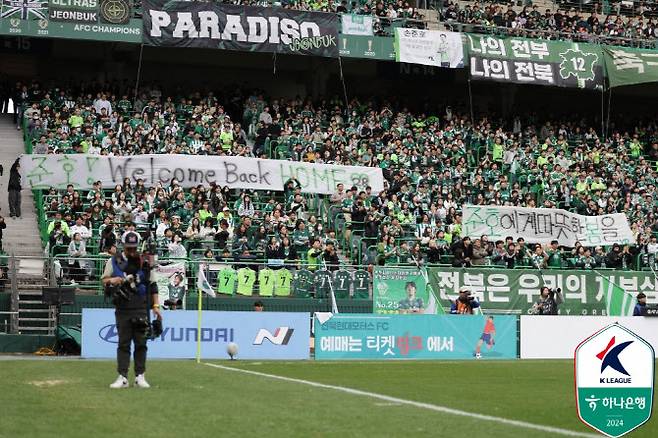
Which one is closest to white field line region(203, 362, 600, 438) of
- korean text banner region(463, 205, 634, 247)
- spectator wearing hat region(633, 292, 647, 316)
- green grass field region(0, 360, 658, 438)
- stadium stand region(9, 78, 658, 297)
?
green grass field region(0, 360, 658, 438)

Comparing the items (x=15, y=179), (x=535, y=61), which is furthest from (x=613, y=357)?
(x=535, y=61)

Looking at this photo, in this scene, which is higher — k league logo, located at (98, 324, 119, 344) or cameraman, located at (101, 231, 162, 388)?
cameraman, located at (101, 231, 162, 388)

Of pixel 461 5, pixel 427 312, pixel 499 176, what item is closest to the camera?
pixel 427 312

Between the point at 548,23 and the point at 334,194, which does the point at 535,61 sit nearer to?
the point at 548,23

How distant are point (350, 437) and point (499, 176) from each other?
97.8ft

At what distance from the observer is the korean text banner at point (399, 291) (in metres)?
29.7

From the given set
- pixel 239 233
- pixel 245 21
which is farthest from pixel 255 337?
pixel 245 21

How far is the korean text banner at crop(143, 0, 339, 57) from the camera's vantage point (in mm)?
38344

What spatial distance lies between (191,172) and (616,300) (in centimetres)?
1256

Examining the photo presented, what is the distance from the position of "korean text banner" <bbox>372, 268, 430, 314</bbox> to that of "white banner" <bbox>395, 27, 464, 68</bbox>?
13.0 metres

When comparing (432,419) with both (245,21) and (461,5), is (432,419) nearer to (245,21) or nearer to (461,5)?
(245,21)

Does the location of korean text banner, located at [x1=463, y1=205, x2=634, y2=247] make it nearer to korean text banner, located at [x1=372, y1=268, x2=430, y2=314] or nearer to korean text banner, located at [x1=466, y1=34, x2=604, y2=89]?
korean text banner, located at [x1=372, y1=268, x2=430, y2=314]

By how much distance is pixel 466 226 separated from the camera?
35.1m

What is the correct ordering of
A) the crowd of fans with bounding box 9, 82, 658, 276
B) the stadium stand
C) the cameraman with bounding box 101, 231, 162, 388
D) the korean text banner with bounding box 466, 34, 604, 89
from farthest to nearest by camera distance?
1. the korean text banner with bounding box 466, 34, 604, 89
2. the crowd of fans with bounding box 9, 82, 658, 276
3. the stadium stand
4. the cameraman with bounding box 101, 231, 162, 388
